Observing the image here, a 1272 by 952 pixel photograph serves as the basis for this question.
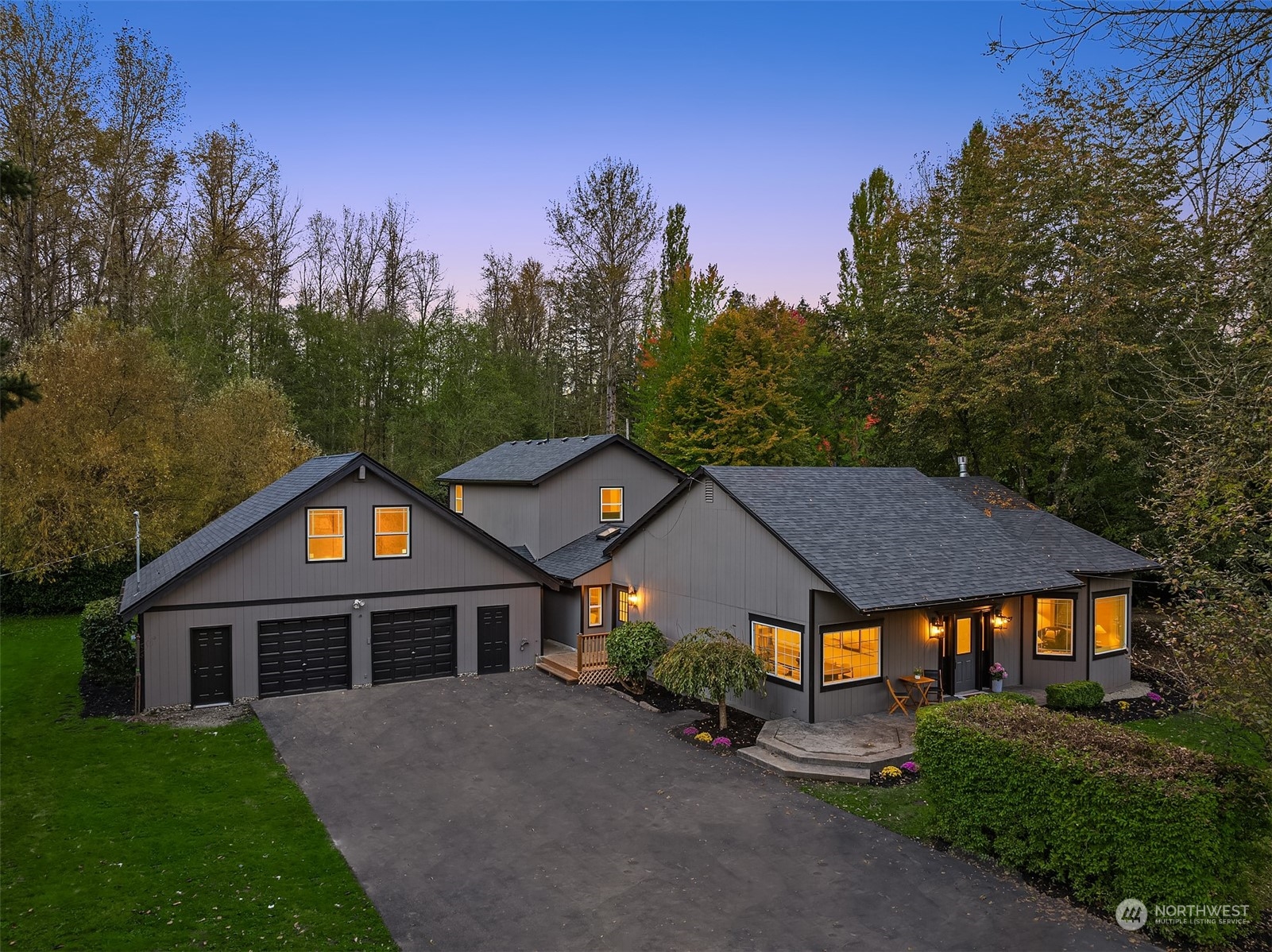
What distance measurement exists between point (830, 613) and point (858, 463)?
18.5 m

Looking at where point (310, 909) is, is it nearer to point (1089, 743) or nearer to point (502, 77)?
point (1089, 743)

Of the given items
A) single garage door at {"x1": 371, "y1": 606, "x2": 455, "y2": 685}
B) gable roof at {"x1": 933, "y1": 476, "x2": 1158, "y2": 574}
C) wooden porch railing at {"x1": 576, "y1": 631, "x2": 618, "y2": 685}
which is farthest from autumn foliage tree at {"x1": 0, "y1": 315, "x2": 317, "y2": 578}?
gable roof at {"x1": 933, "y1": 476, "x2": 1158, "y2": 574}

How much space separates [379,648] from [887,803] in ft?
38.2

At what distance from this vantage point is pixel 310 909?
24.5 feet

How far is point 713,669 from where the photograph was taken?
12.8 metres

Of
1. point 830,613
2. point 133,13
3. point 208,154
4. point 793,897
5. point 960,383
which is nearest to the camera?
point 793,897

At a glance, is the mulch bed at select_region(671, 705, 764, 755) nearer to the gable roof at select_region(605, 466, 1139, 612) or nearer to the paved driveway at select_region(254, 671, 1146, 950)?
the paved driveway at select_region(254, 671, 1146, 950)

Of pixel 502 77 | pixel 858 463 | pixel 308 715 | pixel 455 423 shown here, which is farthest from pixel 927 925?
pixel 455 423

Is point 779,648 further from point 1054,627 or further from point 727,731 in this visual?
point 1054,627

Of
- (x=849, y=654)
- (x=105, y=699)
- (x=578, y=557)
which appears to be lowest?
(x=105, y=699)

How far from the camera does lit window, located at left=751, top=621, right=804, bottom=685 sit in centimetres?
1328

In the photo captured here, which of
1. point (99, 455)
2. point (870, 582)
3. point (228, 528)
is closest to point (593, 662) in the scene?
point (870, 582)

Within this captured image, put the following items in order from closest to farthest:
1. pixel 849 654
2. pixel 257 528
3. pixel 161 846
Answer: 1. pixel 161 846
2. pixel 849 654
3. pixel 257 528

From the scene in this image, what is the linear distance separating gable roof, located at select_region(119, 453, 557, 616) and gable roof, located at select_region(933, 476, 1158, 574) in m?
10.9
